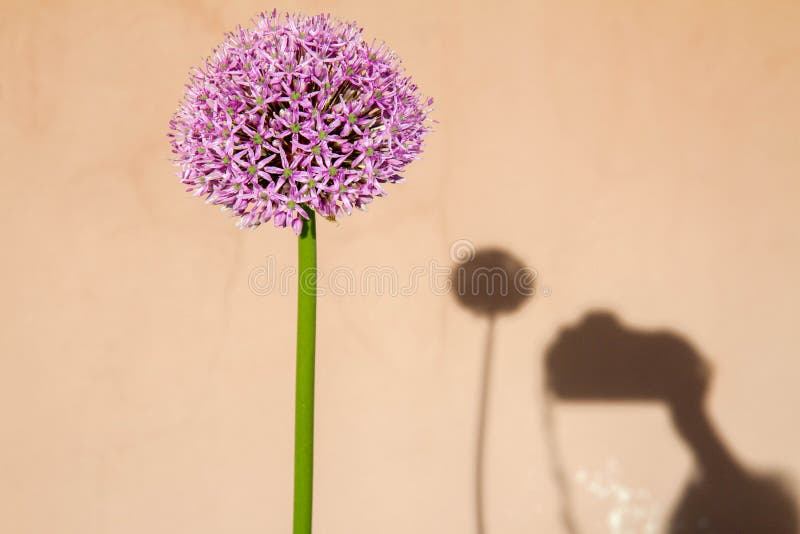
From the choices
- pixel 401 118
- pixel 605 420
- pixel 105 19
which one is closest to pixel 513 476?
pixel 605 420

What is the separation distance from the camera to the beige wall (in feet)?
3.99

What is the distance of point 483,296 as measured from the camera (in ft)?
3.99

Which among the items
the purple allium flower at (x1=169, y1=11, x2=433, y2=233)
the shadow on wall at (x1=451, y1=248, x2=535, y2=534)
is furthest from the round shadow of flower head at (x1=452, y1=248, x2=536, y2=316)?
the purple allium flower at (x1=169, y1=11, x2=433, y2=233)

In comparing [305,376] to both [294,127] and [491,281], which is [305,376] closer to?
[294,127]

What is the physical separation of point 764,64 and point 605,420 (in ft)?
2.02

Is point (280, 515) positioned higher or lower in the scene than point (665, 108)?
lower

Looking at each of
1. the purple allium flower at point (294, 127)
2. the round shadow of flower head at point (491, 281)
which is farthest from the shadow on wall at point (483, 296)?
the purple allium flower at point (294, 127)

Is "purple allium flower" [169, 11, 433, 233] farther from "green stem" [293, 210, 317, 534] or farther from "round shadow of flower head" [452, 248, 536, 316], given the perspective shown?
"round shadow of flower head" [452, 248, 536, 316]

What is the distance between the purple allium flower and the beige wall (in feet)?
1.61

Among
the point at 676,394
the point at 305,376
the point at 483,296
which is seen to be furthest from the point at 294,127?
the point at 676,394

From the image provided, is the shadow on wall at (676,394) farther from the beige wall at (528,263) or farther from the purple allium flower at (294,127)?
the purple allium flower at (294,127)

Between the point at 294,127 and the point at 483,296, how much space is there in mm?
599

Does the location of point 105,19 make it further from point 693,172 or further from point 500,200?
point 693,172

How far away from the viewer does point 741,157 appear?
1.22 m
